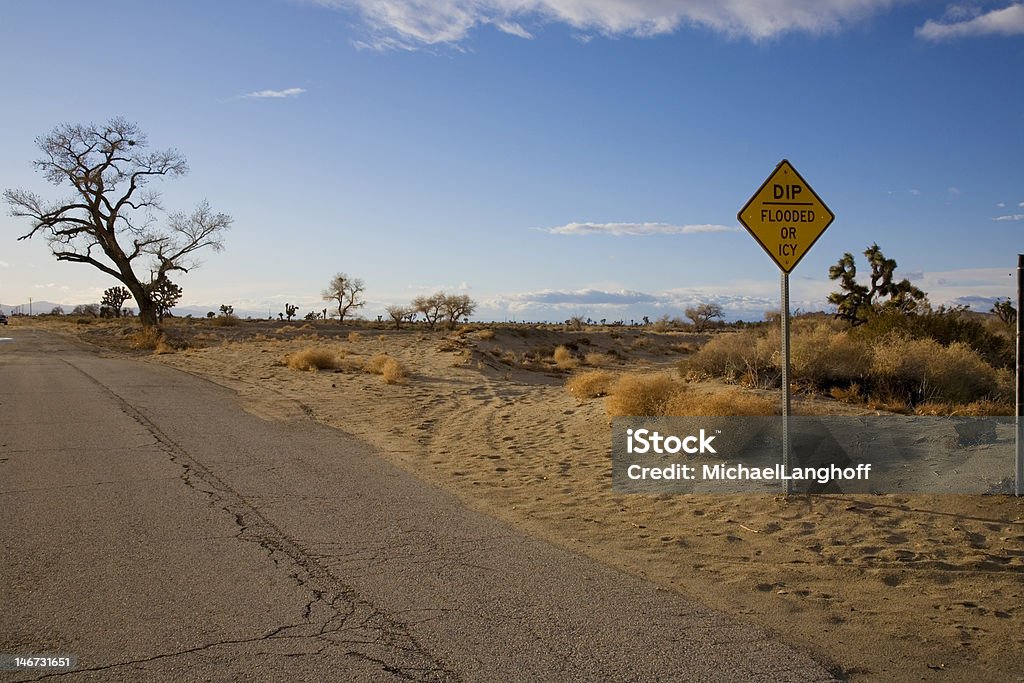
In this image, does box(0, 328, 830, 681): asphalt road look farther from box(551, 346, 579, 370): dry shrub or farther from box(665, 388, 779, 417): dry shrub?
box(551, 346, 579, 370): dry shrub

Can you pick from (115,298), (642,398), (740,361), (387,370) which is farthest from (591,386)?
(115,298)

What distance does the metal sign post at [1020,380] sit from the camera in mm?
8173

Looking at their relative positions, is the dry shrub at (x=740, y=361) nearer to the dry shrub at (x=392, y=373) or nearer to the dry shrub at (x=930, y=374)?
the dry shrub at (x=930, y=374)

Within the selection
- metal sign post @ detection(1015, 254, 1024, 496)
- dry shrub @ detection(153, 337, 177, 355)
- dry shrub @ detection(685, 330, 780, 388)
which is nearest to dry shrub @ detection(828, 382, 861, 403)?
dry shrub @ detection(685, 330, 780, 388)

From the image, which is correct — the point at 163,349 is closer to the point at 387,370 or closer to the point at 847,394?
the point at 387,370

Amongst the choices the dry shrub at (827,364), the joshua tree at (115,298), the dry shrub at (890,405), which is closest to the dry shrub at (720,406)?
the dry shrub at (890,405)

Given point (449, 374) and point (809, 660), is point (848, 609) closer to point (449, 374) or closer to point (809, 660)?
point (809, 660)

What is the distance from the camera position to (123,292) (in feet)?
317

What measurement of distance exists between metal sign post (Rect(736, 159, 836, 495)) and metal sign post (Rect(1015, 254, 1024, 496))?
1.91 meters

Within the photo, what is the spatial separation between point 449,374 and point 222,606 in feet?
62.8

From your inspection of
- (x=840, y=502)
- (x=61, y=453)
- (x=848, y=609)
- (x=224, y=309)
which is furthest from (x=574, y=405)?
(x=224, y=309)

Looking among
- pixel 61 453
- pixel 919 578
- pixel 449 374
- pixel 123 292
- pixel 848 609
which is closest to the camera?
pixel 848 609

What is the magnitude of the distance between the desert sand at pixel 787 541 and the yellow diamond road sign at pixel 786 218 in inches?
108

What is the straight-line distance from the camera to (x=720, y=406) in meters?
11.8
